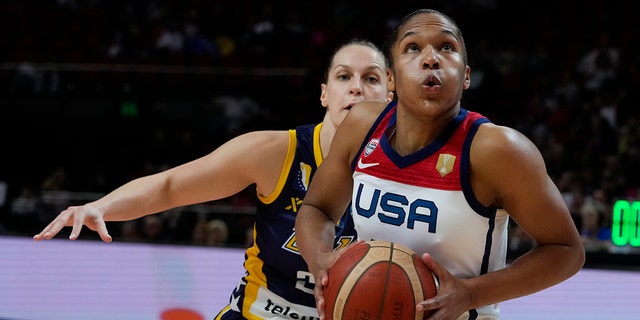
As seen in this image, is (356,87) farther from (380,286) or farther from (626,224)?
(626,224)

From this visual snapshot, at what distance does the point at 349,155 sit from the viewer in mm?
2463

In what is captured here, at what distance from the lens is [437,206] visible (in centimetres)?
220

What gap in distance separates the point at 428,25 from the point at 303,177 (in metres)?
1.00

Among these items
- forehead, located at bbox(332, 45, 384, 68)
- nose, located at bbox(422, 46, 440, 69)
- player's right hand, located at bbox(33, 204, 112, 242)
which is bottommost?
player's right hand, located at bbox(33, 204, 112, 242)

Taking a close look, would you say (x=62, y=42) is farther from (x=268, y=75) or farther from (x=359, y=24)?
(x=359, y=24)

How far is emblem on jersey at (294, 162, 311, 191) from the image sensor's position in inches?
123

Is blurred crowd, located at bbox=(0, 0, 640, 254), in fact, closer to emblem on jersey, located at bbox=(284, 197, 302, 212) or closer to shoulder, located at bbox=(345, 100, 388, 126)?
emblem on jersey, located at bbox=(284, 197, 302, 212)

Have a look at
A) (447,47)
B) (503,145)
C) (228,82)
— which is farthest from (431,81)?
(228,82)

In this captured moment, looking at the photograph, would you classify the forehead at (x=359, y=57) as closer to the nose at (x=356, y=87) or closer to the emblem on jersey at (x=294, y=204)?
the nose at (x=356, y=87)

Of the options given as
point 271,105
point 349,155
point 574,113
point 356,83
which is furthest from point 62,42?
point 349,155

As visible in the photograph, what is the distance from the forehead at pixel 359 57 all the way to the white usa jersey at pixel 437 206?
1.06m

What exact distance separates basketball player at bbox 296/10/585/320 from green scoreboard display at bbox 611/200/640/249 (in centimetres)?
487

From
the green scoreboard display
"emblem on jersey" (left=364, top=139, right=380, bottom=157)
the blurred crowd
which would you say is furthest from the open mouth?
the blurred crowd

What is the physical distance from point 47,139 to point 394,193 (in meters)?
9.56
